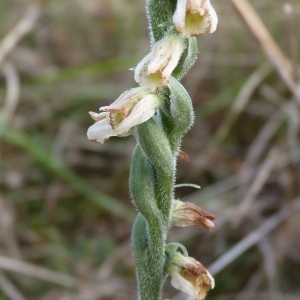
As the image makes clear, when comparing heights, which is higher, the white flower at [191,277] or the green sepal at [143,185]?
the green sepal at [143,185]

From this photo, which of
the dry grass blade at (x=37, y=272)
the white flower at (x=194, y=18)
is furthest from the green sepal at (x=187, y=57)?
the dry grass blade at (x=37, y=272)

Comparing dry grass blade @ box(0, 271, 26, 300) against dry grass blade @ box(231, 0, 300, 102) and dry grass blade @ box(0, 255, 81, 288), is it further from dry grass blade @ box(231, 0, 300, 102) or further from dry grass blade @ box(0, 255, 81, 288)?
dry grass blade @ box(231, 0, 300, 102)

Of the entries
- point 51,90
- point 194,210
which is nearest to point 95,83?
point 51,90

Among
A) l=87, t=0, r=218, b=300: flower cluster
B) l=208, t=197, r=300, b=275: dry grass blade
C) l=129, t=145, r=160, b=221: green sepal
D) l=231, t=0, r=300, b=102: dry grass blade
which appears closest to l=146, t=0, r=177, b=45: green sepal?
l=87, t=0, r=218, b=300: flower cluster

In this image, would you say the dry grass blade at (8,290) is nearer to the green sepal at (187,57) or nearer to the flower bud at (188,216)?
the flower bud at (188,216)

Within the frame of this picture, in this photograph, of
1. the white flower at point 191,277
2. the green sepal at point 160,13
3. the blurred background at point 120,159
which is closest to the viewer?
the green sepal at point 160,13

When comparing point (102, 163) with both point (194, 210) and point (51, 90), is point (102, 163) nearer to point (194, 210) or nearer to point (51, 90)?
point (51, 90)
